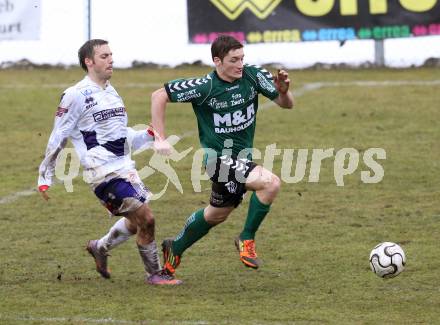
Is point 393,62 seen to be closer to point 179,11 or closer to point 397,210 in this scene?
point 179,11

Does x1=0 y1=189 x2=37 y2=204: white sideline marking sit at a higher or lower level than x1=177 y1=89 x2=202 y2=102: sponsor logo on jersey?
lower

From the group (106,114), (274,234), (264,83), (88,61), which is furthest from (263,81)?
(274,234)

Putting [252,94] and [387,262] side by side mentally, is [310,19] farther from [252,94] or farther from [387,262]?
[387,262]

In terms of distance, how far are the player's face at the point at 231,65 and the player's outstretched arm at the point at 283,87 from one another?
339 millimetres

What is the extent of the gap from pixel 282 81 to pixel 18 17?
15.5 meters

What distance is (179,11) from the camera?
24.6 meters

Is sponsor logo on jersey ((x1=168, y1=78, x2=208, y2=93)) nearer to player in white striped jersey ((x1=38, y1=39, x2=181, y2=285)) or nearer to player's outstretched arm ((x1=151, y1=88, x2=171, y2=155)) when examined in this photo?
player's outstretched arm ((x1=151, y1=88, x2=171, y2=155))

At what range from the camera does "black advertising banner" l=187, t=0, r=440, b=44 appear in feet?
76.9

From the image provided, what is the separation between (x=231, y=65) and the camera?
9.70 metres

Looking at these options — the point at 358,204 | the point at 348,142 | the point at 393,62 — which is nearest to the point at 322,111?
the point at 348,142

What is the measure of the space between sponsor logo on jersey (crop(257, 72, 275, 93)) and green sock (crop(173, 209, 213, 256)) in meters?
1.20

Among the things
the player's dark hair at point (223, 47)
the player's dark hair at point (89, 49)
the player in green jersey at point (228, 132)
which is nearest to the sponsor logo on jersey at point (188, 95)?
the player in green jersey at point (228, 132)

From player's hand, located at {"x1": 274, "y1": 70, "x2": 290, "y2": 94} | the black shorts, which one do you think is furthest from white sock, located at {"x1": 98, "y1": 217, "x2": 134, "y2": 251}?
→ player's hand, located at {"x1": 274, "y1": 70, "x2": 290, "y2": 94}

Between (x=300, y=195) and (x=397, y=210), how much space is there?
1458 mm
